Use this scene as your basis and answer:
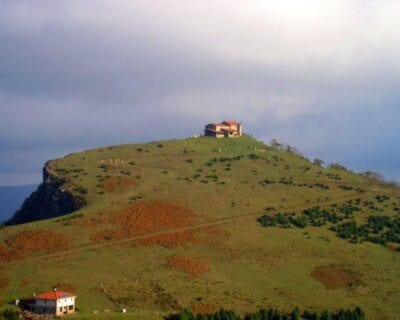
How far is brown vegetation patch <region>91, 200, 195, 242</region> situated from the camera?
12094 centimetres

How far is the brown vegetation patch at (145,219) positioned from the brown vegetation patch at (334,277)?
967 inches

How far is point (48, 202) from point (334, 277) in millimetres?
64346

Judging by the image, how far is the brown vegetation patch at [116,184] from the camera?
146m

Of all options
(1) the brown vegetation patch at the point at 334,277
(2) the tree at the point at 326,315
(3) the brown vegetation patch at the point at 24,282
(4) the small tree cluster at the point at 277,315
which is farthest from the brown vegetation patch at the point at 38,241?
(2) the tree at the point at 326,315

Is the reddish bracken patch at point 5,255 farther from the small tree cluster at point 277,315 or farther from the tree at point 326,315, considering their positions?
the tree at point 326,315

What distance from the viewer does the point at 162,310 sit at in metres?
95.3

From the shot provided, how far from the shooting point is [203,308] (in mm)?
96562

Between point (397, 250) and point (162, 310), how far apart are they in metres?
51.4

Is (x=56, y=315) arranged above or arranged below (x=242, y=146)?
below

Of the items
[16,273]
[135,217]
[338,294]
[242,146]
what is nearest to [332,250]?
[338,294]

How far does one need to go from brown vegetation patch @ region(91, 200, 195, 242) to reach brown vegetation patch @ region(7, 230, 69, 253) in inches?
228

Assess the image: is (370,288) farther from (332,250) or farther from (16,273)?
(16,273)

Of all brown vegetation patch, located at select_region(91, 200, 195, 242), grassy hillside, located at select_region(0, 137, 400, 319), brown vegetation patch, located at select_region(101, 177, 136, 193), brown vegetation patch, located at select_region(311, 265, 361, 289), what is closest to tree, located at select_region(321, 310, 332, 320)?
grassy hillside, located at select_region(0, 137, 400, 319)

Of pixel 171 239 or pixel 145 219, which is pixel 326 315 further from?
pixel 145 219
